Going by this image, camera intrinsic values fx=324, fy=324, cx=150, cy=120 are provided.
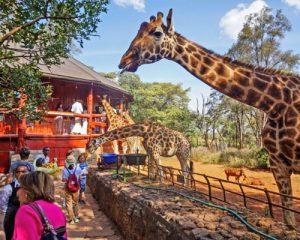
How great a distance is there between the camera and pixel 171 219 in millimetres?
4754

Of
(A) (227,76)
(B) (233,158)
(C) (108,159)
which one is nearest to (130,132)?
(C) (108,159)

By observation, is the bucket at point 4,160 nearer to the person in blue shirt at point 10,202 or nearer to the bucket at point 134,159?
the bucket at point 134,159

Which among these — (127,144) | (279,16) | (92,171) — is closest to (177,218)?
(92,171)

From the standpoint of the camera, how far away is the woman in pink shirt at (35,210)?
253 centimetres

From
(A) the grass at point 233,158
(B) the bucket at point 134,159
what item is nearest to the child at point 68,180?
(B) the bucket at point 134,159

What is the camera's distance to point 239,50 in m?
29.9

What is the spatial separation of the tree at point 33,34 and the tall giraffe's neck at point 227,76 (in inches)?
110

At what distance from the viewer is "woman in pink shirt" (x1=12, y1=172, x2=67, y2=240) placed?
2.53 meters

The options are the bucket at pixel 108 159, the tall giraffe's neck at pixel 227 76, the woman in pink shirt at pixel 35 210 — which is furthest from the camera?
the bucket at pixel 108 159

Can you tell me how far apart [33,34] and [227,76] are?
4.27m

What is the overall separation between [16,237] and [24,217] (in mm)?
158

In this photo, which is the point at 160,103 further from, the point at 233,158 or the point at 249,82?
the point at 249,82

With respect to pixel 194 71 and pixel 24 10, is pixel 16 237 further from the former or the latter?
pixel 24 10

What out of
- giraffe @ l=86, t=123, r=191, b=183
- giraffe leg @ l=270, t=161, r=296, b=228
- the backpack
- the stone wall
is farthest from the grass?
giraffe leg @ l=270, t=161, r=296, b=228
